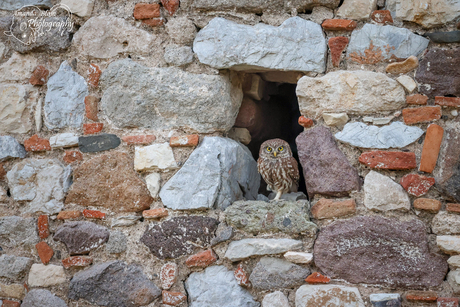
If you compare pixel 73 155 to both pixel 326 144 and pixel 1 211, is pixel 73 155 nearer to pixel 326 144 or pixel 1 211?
pixel 1 211

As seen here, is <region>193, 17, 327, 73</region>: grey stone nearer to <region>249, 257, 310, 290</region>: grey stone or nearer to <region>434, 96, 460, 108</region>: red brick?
<region>434, 96, 460, 108</region>: red brick

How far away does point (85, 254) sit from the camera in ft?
7.77

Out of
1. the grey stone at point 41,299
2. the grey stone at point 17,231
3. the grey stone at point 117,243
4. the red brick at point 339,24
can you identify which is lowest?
the grey stone at point 41,299

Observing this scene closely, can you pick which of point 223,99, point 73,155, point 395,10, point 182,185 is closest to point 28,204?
point 73,155

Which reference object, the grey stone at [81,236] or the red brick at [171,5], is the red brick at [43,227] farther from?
the red brick at [171,5]

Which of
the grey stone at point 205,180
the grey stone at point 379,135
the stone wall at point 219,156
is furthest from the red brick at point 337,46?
the grey stone at point 205,180

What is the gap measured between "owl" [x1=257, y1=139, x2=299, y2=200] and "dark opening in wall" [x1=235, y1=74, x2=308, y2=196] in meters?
0.36

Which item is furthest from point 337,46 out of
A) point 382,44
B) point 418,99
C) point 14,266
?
point 14,266

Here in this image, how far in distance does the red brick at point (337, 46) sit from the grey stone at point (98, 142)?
1254 mm

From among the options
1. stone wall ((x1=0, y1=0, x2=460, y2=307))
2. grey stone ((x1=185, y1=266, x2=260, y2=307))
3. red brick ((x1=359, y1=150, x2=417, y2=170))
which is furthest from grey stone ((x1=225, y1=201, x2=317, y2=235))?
red brick ((x1=359, y1=150, x2=417, y2=170))

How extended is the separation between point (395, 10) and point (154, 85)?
1.31 meters

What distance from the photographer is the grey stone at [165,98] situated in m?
2.29

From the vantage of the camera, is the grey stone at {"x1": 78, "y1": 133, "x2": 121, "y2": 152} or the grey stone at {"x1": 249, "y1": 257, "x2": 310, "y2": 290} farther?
the grey stone at {"x1": 78, "y1": 133, "x2": 121, "y2": 152}

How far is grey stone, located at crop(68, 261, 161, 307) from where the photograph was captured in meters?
2.22
